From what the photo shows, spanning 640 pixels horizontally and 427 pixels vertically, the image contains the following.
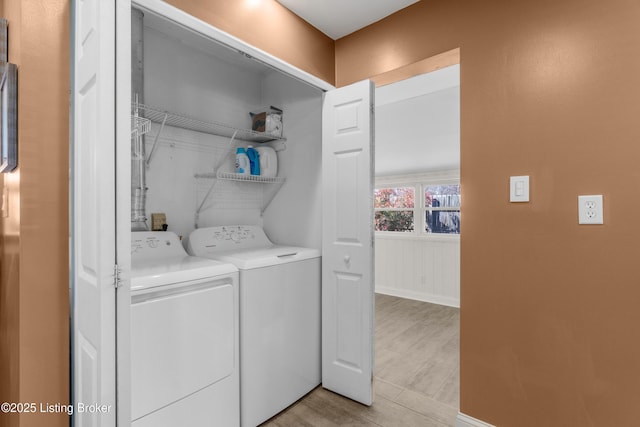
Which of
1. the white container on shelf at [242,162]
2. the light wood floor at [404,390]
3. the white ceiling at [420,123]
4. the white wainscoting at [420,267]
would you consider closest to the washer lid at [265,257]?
the white container on shelf at [242,162]

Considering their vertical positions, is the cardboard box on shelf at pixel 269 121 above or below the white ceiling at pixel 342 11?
below

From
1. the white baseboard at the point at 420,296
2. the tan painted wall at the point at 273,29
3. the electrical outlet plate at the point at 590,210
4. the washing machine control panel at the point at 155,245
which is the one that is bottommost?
the white baseboard at the point at 420,296

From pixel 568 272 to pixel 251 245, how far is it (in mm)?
2033

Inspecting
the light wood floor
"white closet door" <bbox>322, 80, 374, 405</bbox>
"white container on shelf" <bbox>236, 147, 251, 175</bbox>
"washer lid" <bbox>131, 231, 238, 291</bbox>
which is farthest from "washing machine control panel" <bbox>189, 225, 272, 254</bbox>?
the light wood floor

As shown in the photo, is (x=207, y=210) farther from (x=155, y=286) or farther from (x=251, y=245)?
(x=155, y=286)

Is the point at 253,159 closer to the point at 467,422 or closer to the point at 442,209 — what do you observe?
the point at 467,422

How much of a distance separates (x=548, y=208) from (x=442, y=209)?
3.09m

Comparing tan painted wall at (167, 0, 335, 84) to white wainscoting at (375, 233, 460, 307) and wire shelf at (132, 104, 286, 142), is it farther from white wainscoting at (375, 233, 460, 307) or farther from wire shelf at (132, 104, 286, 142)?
white wainscoting at (375, 233, 460, 307)

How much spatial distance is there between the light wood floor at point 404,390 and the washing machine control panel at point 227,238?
46.3 inches

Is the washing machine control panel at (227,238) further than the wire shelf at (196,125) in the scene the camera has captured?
Yes

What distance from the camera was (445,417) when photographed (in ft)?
6.45

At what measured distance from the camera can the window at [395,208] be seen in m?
4.93

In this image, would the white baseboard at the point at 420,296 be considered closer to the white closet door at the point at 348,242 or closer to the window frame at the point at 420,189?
the window frame at the point at 420,189

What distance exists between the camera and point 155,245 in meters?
1.95
